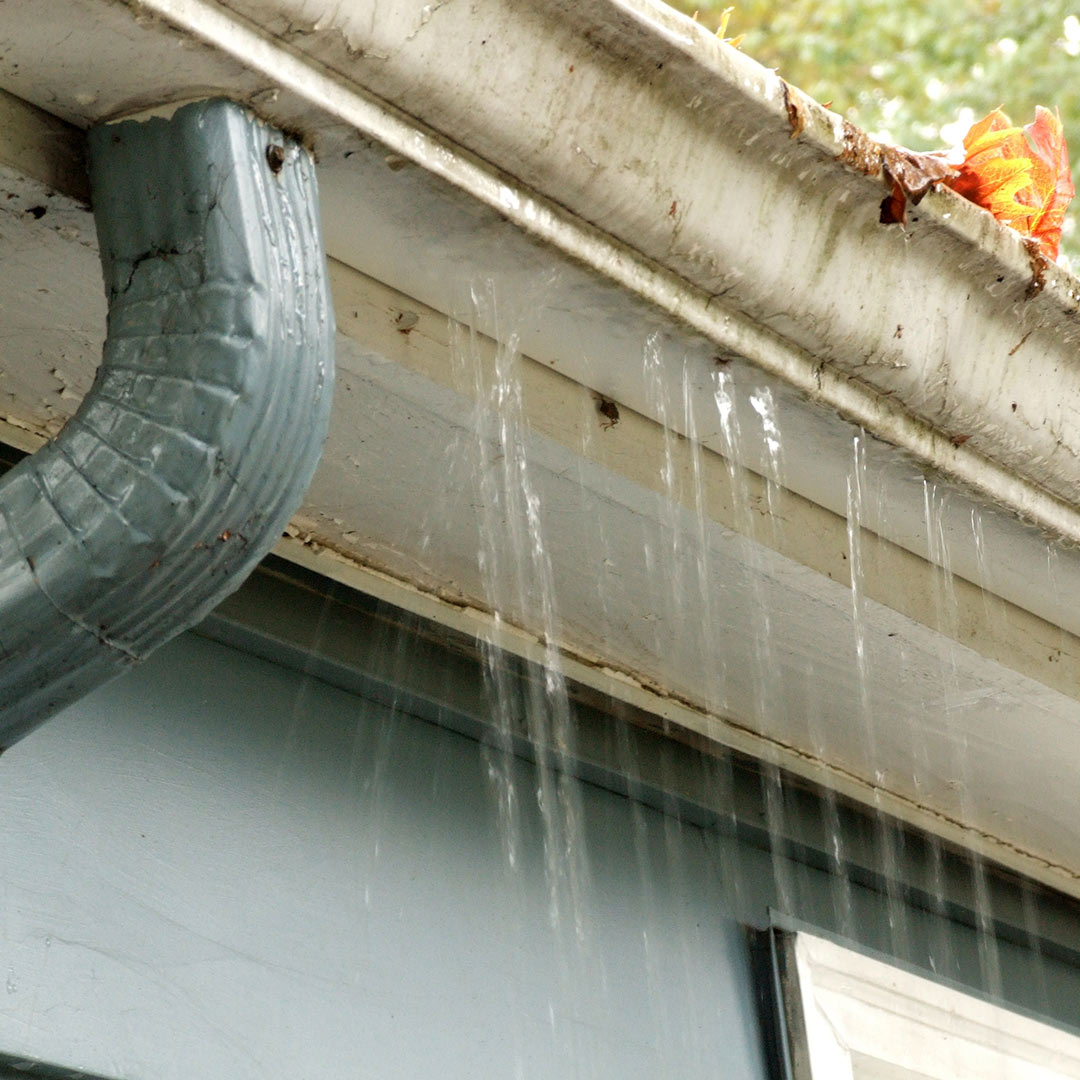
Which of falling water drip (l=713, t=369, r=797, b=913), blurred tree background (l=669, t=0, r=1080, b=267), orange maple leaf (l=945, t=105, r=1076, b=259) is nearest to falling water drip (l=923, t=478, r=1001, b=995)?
falling water drip (l=713, t=369, r=797, b=913)

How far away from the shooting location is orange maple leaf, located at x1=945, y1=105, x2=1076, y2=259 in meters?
1.89

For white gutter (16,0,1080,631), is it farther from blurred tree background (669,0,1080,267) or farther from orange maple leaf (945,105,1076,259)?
blurred tree background (669,0,1080,267)

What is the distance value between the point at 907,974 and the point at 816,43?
17.8 ft

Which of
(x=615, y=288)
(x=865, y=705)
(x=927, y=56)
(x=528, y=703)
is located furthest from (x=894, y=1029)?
(x=927, y=56)

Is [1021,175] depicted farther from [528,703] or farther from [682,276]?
[528,703]

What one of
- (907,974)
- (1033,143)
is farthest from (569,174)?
(907,974)

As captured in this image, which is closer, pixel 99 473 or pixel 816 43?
pixel 99 473

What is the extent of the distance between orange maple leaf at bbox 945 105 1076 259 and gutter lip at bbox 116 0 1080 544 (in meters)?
0.09

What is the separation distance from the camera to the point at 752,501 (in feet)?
6.55

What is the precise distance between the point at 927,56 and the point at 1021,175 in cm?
587

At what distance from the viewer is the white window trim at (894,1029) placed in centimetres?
246

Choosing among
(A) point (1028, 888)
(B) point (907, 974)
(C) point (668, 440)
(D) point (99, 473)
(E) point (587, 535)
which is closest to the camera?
(D) point (99, 473)

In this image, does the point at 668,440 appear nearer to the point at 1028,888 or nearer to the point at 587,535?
the point at 587,535

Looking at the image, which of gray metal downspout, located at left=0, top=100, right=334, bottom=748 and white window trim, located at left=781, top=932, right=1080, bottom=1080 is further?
white window trim, located at left=781, top=932, right=1080, bottom=1080
